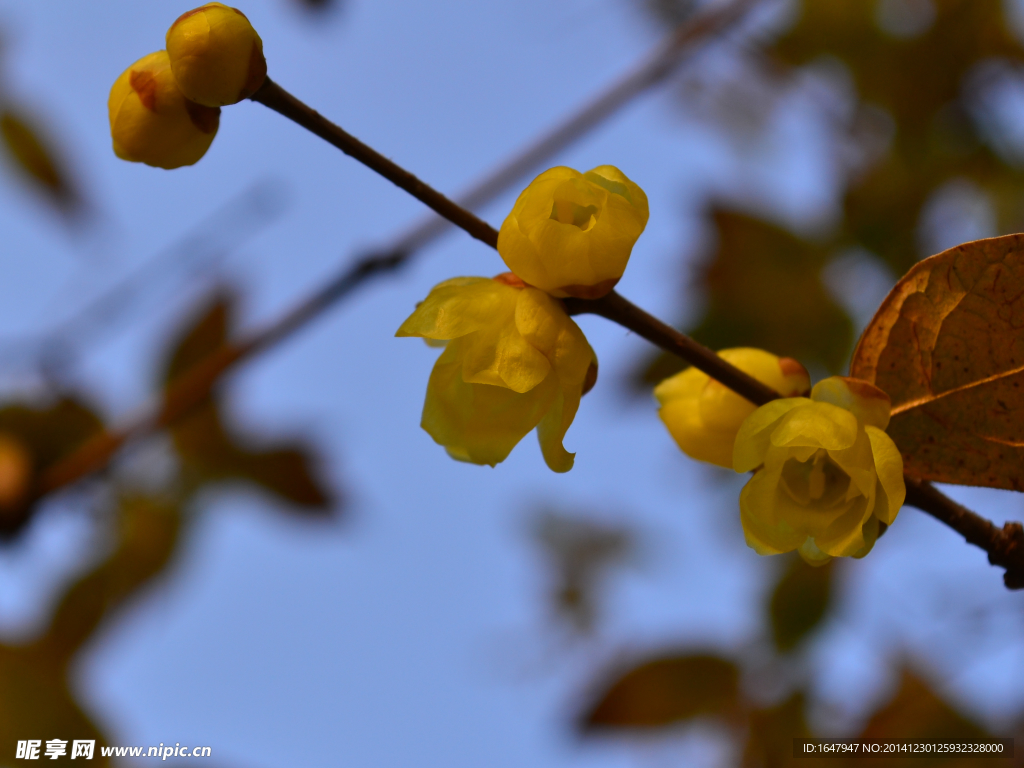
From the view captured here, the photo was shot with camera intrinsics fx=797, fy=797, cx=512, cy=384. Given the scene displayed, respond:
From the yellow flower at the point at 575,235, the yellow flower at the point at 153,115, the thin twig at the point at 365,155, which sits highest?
the yellow flower at the point at 153,115

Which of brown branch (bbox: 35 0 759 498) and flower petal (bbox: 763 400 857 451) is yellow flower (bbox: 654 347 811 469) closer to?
flower petal (bbox: 763 400 857 451)

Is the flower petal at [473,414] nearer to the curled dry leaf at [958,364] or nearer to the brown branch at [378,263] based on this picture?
the curled dry leaf at [958,364]

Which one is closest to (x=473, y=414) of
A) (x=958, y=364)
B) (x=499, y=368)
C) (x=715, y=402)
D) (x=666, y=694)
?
(x=499, y=368)

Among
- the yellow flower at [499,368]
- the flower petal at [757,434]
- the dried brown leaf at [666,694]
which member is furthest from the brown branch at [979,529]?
the dried brown leaf at [666,694]

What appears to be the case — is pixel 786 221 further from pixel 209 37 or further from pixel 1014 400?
pixel 209 37

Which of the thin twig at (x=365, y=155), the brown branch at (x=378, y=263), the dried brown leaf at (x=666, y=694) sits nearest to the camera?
the thin twig at (x=365, y=155)

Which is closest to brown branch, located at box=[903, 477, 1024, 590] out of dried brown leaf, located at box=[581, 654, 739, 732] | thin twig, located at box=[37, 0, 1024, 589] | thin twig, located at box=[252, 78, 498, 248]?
thin twig, located at box=[37, 0, 1024, 589]
